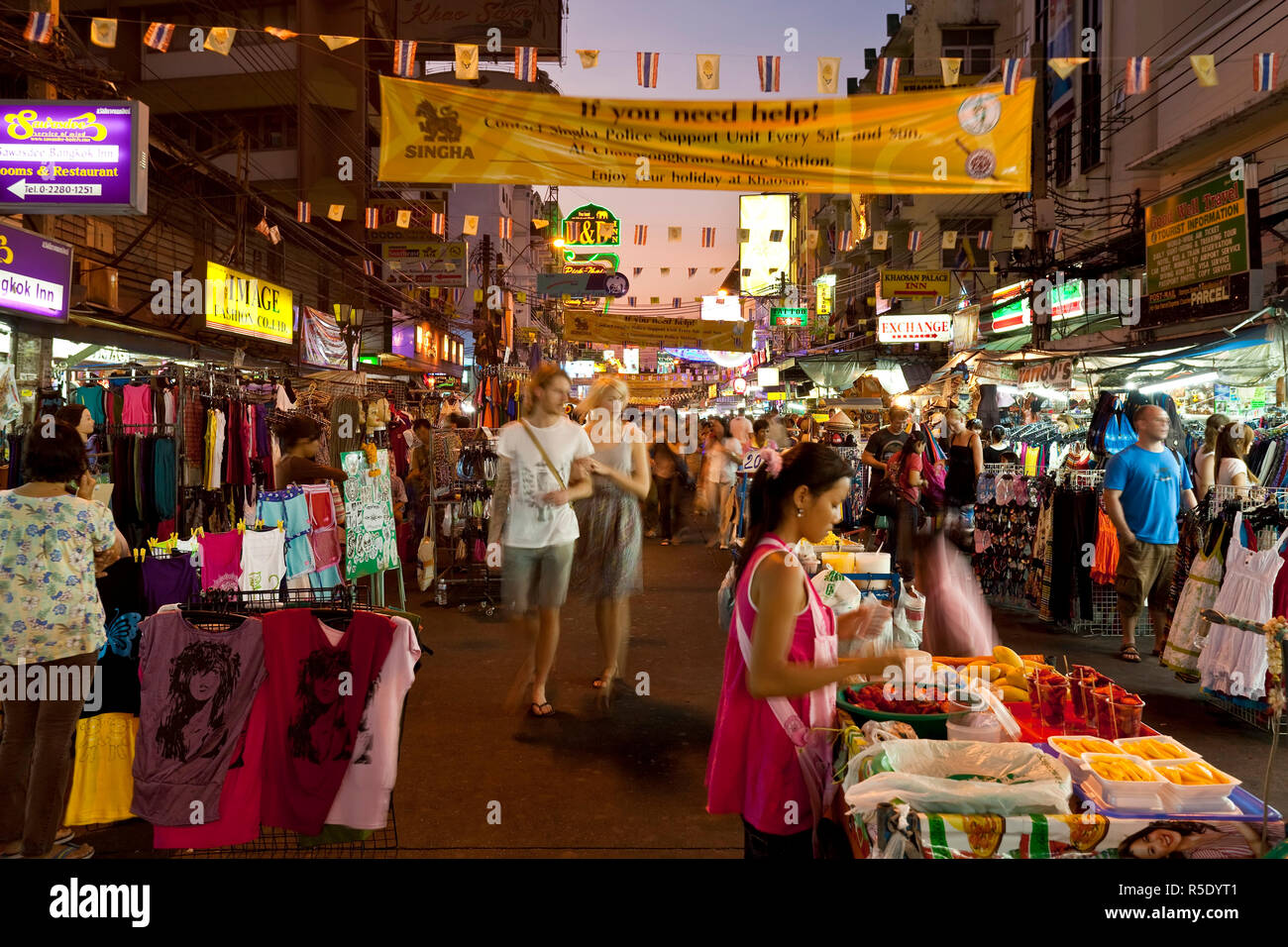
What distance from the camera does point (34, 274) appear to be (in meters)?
9.07

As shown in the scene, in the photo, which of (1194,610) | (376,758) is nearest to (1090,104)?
(1194,610)

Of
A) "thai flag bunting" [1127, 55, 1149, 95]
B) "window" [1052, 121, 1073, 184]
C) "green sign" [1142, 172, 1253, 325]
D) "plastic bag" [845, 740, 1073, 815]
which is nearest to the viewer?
"plastic bag" [845, 740, 1073, 815]

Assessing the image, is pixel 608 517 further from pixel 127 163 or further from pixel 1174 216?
pixel 1174 216

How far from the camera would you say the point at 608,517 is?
21.1ft

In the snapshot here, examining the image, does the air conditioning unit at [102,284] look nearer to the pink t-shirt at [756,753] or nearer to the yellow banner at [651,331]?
the yellow banner at [651,331]

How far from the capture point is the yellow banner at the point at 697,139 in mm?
6406

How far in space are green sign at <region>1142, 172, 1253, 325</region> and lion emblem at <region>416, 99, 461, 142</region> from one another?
8779 millimetres

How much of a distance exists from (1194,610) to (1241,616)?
2.24 feet

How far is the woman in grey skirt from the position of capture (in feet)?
20.7

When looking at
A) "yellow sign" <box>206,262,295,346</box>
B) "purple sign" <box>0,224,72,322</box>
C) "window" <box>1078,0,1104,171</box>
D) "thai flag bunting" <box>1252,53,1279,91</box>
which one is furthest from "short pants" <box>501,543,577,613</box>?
"window" <box>1078,0,1104,171</box>

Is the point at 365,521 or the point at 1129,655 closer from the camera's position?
the point at 365,521

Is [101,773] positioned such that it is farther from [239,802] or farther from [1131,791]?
[1131,791]

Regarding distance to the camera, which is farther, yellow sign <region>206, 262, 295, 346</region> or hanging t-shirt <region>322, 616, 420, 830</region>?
yellow sign <region>206, 262, 295, 346</region>

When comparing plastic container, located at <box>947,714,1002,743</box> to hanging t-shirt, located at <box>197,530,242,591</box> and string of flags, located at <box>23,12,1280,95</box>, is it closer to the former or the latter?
hanging t-shirt, located at <box>197,530,242,591</box>
